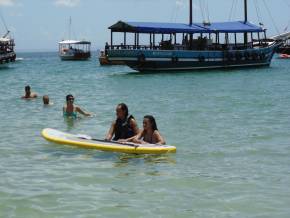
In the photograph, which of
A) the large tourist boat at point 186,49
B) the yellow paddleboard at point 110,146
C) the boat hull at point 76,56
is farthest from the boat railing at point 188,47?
the boat hull at point 76,56

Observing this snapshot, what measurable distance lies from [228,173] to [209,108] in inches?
409

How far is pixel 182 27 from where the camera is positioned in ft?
133

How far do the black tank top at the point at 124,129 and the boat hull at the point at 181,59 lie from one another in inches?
1096

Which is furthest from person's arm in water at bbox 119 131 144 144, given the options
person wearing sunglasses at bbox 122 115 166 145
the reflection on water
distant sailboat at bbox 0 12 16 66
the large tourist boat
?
distant sailboat at bbox 0 12 16 66

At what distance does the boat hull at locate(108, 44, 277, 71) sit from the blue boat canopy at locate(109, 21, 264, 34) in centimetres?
157

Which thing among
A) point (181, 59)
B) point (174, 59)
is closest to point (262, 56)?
point (181, 59)

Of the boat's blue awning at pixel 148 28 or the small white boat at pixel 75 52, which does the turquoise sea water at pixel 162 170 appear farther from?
the small white boat at pixel 75 52

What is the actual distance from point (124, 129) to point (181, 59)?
1194 inches

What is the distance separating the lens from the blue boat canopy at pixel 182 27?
37947 mm

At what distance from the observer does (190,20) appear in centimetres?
4384

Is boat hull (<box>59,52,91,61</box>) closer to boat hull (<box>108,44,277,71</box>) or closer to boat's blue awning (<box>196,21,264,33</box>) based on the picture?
boat's blue awning (<box>196,21,264,33</box>)

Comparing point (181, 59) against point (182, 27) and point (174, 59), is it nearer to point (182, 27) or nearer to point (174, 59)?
point (174, 59)

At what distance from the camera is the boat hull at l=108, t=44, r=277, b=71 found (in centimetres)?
3900

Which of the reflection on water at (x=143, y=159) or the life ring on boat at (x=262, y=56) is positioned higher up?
the life ring on boat at (x=262, y=56)
